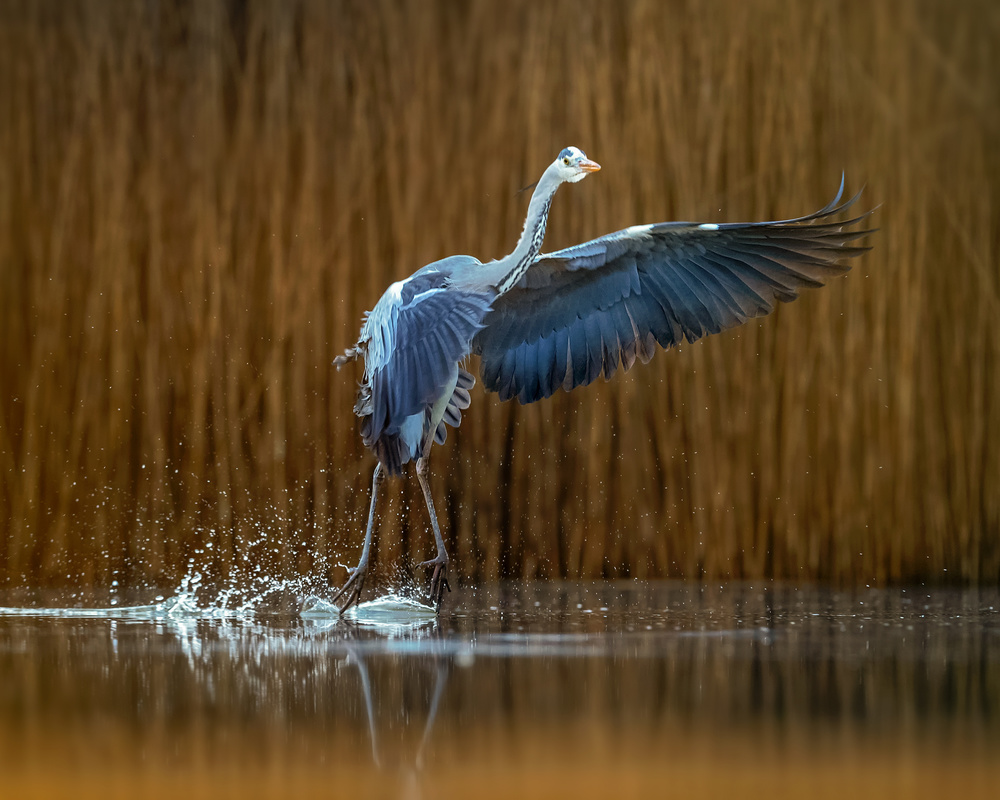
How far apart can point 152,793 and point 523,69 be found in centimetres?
405

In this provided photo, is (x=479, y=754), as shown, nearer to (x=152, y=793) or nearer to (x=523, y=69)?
(x=152, y=793)

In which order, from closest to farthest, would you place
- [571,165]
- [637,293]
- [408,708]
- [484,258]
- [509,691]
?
[408,708], [509,691], [571,165], [637,293], [484,258]

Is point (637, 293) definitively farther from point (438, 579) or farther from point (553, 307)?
point (438, 579)

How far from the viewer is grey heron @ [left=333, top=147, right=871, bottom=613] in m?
4.03

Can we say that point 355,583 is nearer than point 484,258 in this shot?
Yes

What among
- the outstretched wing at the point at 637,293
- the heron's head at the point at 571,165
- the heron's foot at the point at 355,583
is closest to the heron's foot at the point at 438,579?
the heron's foot at the point at 355,583

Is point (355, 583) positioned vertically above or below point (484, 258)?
below

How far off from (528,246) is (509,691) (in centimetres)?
189

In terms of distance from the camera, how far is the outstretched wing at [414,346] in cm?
399

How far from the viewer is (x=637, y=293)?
4391 millimetres

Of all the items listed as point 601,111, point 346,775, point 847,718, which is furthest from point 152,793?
point 601,111

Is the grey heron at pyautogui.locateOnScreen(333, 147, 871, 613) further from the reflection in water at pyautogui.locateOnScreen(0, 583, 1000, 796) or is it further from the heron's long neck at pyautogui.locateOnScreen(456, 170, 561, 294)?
the reflection in water at pyautogui.locateOnScreen(0, 583, 1000, 796)

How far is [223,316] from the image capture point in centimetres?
525

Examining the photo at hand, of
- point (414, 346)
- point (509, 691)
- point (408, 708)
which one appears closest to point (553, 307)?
point (414, 346)
